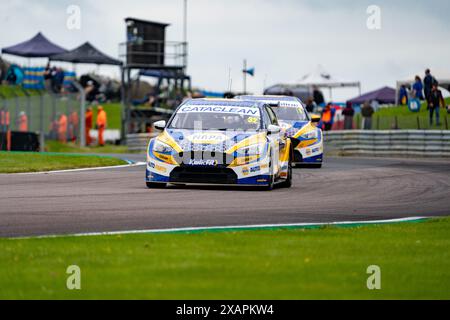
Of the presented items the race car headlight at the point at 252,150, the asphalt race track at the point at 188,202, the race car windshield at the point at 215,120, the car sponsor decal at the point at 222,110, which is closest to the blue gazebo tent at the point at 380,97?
the asphalt race track at the point at 188,202

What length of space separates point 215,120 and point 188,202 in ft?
11.9

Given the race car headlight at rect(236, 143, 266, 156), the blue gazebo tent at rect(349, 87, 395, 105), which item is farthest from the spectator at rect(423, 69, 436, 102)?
the blue gazebo tent at rect(349, 87, 395, 105)

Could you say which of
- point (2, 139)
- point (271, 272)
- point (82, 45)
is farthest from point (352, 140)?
point (271, 272)

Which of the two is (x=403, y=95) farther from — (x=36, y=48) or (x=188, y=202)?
(x=188, y=202)

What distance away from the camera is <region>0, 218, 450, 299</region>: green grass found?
7.83m

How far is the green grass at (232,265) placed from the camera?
783cm

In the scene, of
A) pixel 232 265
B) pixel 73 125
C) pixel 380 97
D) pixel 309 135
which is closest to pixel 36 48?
pixel 380 97

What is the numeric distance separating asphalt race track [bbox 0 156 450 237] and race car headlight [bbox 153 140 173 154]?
60 centimetres

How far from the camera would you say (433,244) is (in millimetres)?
10883

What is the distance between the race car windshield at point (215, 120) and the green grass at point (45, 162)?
16.4 feet

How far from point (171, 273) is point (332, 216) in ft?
18.3
